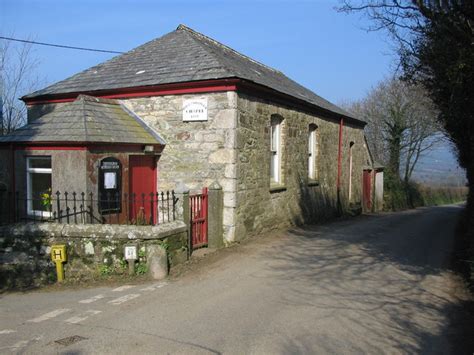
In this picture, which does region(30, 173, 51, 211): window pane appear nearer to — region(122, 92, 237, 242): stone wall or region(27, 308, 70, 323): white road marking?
region(122, 92, 237, 242): stone wall

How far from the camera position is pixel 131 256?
302 inches

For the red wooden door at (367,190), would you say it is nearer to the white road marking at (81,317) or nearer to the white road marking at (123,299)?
the white road marking at (123,299)

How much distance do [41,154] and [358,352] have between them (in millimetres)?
7988

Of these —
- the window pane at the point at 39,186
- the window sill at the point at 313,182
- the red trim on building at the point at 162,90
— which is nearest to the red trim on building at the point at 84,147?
the window pane at the point at 39,186

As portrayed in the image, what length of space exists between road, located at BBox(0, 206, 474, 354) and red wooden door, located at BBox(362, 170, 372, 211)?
1467 cm

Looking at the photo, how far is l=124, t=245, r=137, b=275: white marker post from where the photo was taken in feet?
25.1

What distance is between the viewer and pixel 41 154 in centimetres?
998

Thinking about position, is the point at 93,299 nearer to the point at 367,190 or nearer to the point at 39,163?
the point at 39,163

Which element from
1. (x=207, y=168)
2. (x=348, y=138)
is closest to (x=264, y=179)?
(x=207, y=168)

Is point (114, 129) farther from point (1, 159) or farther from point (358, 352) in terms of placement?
point (358, 352)

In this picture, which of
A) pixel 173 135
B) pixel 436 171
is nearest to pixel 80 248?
pixel 173 135

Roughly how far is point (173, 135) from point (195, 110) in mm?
904

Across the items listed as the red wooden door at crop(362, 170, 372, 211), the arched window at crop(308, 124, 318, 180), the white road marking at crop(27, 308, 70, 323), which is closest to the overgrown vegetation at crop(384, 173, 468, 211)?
the red wooden door at crop(362, 170, 372, 211)

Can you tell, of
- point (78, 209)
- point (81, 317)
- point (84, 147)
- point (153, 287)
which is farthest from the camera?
point (78, 209)
